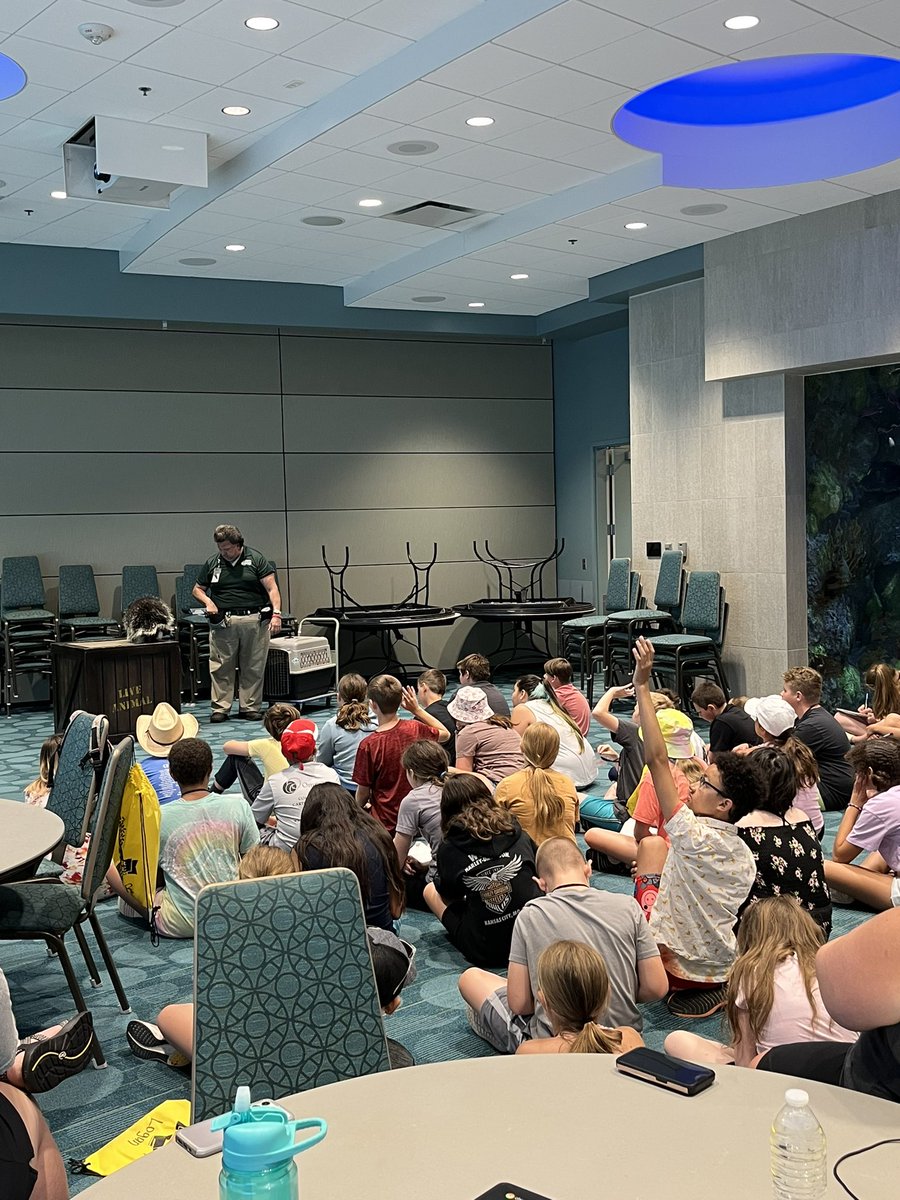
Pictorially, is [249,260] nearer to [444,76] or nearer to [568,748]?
[444,76]

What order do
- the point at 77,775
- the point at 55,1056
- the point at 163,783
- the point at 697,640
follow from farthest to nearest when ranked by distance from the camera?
the point at 697,640, the point at 163,783, the point at 77,775, the point at 55,1056

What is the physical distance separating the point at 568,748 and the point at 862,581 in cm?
471

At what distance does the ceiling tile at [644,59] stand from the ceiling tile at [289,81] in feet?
5.17

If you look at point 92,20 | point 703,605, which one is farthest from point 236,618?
point 92,20

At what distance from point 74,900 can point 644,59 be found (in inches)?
197

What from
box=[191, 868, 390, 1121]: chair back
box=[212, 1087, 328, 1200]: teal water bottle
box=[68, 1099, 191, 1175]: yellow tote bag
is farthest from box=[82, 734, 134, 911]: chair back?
box=[212, 1087, 328, 1200]: teal water bottle

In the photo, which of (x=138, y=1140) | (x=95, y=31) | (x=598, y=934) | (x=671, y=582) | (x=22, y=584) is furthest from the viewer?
(x=22, y=584)

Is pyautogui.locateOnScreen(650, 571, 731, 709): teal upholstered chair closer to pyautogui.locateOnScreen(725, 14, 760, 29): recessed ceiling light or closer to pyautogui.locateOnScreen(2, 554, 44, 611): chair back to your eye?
pyautogui.locateOnScreen(725, 14, 760, 29): recessed ceiling light

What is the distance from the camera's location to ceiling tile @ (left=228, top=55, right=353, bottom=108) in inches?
268

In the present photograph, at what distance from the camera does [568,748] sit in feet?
21.5

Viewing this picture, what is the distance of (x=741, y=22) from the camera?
5777mm

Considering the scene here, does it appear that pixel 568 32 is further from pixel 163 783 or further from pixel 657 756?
pixel 163 783

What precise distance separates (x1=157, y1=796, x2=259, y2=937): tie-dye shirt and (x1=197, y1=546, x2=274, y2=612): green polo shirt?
20.2 ft

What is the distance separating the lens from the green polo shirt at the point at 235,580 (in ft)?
35.4
